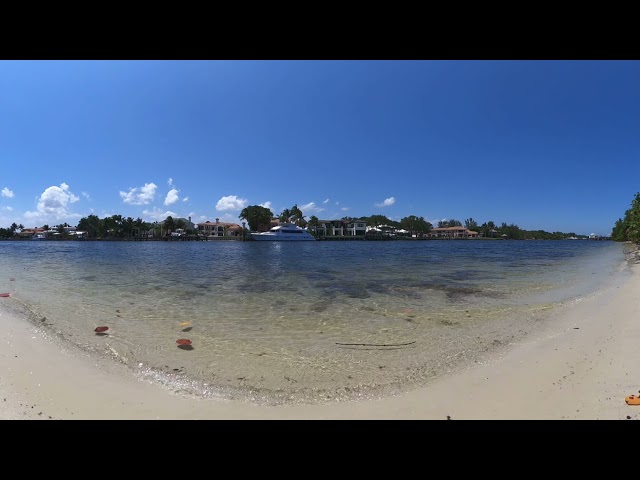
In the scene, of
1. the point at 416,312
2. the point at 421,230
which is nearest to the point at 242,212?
the point at 421,230

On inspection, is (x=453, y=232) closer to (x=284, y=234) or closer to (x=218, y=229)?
(x=284, y=234)

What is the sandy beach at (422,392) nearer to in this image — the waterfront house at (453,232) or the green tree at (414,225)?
the green tree at (414,225)

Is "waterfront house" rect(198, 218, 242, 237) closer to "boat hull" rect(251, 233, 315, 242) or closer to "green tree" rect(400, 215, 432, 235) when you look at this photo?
"boat hull" rect(251, 233, 315, 242)

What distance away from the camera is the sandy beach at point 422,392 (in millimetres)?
3664

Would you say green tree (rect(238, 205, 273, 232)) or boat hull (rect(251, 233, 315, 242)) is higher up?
green tree (rect(238, 205, 273, 232))

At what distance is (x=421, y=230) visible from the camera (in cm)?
14175

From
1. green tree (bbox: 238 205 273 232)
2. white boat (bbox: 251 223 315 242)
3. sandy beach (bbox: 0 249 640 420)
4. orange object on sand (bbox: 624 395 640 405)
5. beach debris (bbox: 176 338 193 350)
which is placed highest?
green tree (bbox: 238 205 273 232)

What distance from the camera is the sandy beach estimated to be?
3.66 meters

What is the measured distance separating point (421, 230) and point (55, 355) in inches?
5805

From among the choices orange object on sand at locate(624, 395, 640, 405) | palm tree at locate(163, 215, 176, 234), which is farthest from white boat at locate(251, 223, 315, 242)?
orange object on sand at locate(624, 395, 640, 405)

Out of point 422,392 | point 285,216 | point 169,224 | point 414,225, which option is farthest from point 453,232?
point 422,392
